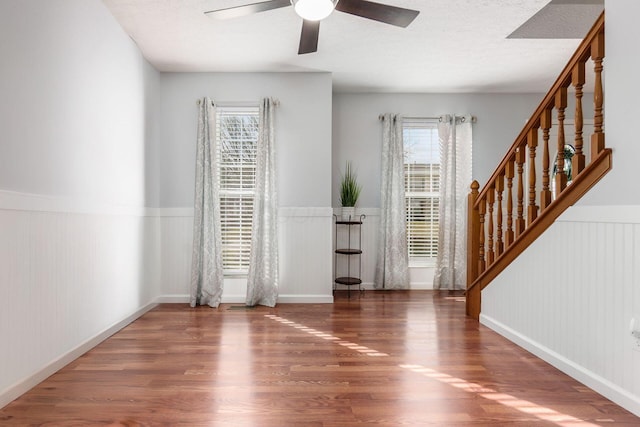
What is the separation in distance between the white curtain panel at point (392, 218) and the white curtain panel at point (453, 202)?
478 mm

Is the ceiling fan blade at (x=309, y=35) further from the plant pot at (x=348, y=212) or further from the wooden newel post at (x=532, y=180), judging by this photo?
the plant pot at (x=348, y=212)

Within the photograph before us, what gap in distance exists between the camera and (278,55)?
4336 mm

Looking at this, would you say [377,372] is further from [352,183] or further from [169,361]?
[352,183]

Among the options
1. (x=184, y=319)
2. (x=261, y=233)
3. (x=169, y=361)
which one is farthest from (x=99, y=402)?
(x=261, y=233)

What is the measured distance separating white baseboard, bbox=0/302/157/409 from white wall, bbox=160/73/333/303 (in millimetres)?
1215

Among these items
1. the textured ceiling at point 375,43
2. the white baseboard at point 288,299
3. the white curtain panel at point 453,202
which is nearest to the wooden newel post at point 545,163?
the textured ceiling at point 375,43

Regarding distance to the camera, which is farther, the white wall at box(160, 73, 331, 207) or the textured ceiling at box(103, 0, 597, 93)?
the white wall at box(160, 73, 331, 207)

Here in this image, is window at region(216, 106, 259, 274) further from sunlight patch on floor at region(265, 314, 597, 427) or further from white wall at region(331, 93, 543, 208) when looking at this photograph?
sunlight patch on floor at region(265, 314, 597, 427)

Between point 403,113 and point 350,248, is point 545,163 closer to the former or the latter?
point 403,113

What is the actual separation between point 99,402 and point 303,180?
311 centimetres

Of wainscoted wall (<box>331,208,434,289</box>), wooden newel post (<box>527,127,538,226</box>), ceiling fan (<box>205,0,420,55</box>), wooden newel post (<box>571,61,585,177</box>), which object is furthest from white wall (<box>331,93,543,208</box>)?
wooden newel post (<box>571,61,585,177</box>)

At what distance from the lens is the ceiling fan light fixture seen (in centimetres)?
256

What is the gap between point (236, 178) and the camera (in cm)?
489

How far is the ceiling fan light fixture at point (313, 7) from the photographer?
2562mm
